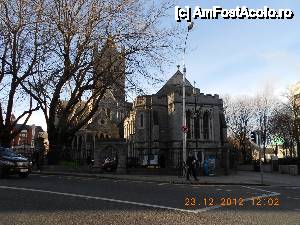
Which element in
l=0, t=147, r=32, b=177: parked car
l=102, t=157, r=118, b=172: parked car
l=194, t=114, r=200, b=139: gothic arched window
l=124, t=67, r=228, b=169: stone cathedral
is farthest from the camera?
l=194, t=114, r=200, b=139: gothic arched window

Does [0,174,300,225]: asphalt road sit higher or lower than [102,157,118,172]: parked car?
lower

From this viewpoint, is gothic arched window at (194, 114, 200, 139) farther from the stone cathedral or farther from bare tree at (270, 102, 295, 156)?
bare tree at (270, 102, 295, 156)

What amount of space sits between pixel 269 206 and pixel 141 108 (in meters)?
44.4

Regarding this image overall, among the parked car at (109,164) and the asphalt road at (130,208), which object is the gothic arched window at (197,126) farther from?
the asphalt road at (130,208)

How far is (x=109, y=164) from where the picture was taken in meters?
30.8

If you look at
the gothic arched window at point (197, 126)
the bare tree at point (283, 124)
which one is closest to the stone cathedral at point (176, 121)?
the gothic arched window at point (197, 126)

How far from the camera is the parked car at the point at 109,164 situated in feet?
100

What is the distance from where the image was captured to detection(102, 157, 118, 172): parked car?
100ft

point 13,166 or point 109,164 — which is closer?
point 13,166

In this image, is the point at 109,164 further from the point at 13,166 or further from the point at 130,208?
the point at 130,208

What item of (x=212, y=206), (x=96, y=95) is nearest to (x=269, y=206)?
(x=212, y=206)

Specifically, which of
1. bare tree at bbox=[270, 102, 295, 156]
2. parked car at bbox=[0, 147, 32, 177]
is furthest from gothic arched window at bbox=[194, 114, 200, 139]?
parked car at bbox=[0, 147, 32, 177]

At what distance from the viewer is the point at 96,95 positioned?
33625 mm

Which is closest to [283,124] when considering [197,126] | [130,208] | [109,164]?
[197,126]
